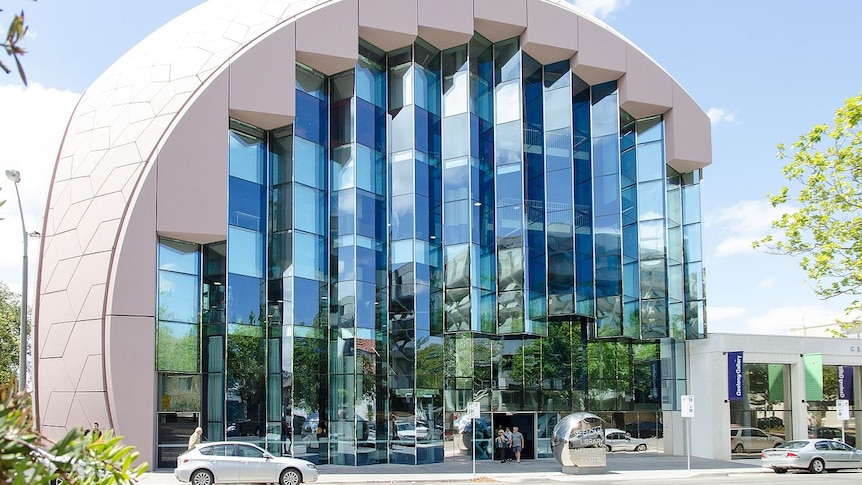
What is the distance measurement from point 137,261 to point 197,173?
336 centimetres

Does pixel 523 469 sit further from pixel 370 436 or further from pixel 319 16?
pixel 319 16

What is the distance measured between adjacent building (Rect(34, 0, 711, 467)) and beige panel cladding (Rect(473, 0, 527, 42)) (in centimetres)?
12

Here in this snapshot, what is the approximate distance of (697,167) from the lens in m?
38.7

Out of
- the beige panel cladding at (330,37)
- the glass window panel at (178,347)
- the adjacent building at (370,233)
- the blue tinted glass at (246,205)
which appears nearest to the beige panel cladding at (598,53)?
the adjacent building at (370,233)

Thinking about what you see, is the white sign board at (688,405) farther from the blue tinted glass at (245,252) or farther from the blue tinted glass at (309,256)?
the blue tinted glass at (245,252)

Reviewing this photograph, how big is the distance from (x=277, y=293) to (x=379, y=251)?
4.21 metres

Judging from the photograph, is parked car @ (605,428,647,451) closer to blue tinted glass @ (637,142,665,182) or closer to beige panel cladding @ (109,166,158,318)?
blue tinted glass @ (637,142,665,182)

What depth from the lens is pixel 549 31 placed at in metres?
35.1

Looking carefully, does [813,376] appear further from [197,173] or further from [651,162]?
[197,173]

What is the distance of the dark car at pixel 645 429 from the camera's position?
38.5 metres

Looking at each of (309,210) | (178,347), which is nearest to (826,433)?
(309,210)

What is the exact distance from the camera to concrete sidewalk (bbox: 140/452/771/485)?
26219 mm

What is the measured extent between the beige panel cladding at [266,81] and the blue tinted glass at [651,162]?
16478 millimetres

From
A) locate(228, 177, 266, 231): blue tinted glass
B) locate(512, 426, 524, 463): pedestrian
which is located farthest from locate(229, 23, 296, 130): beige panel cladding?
locate(512, 426, 524, 463): pedestrian
